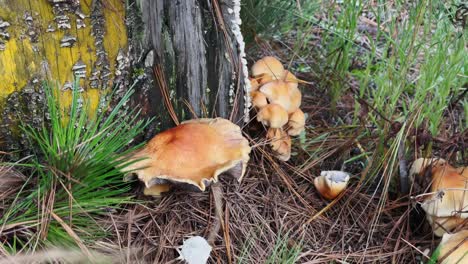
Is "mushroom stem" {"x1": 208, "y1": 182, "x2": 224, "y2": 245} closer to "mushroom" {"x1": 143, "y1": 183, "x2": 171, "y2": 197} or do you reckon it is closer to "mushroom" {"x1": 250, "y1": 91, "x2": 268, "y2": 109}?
"mushroom" {"x1": 143, "y1": 183, "x2": 171, "y2": 197}

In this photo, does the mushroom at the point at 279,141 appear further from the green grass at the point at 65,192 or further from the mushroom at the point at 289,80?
the green grass at the point at 65,192

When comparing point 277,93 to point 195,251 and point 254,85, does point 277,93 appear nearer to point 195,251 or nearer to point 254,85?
point 254,85

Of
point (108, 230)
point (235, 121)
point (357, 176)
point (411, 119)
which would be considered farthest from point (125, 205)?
point (411, 119)

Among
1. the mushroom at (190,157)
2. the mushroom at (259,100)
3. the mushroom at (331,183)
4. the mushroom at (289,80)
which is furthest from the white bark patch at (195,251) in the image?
the mushroom at (289,80)

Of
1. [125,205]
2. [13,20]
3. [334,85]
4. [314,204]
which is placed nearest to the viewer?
[13,20]

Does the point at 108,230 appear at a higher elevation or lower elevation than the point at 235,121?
lower

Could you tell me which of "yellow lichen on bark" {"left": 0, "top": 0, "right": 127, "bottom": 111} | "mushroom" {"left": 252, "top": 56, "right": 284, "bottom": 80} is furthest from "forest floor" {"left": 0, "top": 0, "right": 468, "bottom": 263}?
"yellow lichen on bark" {"left": 0, "top": 0, "right": 127, "bottom": 111}

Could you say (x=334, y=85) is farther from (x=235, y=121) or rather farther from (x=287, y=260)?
(x=287, y=260)

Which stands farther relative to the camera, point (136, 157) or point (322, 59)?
point (322, 59)
